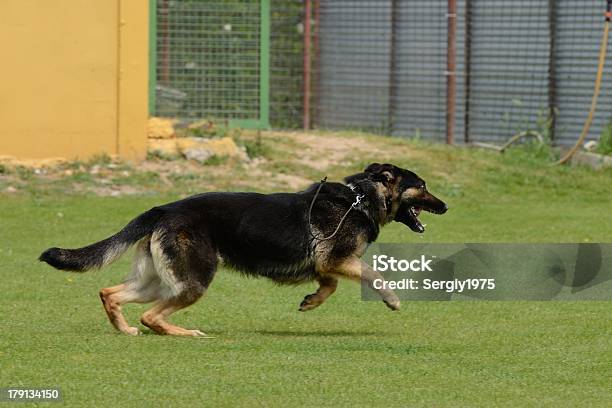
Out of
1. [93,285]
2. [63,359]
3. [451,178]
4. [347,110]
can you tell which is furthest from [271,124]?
[63,359]

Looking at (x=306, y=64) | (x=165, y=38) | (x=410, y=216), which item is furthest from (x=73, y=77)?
(x=410, y=216)

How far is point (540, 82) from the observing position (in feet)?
60.8

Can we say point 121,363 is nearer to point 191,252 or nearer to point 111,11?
point 191,252

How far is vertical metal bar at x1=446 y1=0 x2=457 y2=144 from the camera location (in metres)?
18.5

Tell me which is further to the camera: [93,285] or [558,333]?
[93,285]

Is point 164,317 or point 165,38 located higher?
point 165,38

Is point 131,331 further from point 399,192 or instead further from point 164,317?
point 399,192

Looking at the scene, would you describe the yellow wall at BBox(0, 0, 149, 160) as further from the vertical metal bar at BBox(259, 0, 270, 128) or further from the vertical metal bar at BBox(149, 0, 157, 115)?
the vertical metal bar at BBox(259, 0, 270, 128)

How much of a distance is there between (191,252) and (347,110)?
11842 millimetres

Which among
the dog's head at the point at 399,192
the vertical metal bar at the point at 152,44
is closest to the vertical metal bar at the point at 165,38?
the vertical metal bar at the point at 152,44

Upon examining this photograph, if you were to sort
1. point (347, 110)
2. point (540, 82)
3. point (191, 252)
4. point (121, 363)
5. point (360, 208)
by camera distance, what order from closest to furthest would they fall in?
point (121, 363), point (191, 252), point (360, 208), point (540, 82), point (347, 110)

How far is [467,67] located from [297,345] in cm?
1175

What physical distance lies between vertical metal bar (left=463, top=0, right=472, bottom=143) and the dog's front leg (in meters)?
10.7

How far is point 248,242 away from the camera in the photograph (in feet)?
27.6
